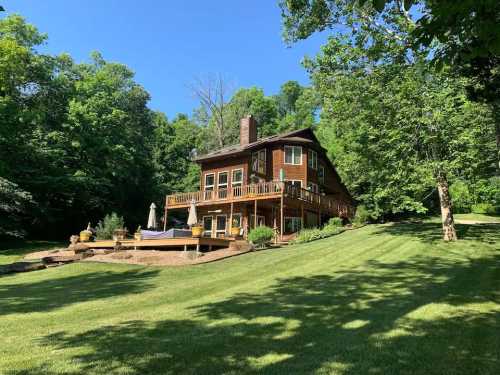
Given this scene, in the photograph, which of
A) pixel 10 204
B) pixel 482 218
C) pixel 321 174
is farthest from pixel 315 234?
pixel 10 204

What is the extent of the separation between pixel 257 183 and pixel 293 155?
4.99 meters

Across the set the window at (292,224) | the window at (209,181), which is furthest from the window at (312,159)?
the window at (209,181)

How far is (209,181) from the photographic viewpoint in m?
30.3

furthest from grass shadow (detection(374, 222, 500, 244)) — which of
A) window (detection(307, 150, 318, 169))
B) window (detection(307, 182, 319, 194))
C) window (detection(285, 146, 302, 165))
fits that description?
window (detection(307, 150, 318, 169))

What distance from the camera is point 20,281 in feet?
43.0

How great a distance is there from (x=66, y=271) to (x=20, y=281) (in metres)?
1.79

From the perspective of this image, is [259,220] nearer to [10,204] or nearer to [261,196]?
[261,196]

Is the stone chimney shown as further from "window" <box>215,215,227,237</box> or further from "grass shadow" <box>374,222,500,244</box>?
"grass shadow" <box>374,222,500,244</box>

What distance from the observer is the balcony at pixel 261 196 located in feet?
75.8

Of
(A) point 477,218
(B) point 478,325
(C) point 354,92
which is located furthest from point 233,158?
(B) point 478,325

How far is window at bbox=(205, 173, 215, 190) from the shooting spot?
30.0 metres

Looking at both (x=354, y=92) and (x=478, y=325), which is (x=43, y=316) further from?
(x=354, y=92)

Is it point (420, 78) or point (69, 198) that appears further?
point (69, 198)

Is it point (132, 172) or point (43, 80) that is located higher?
point (43, 80)
